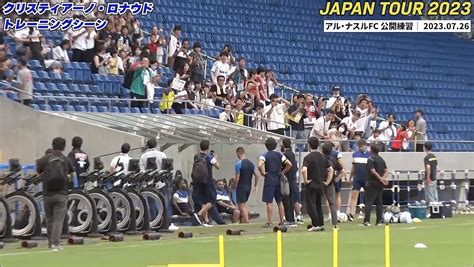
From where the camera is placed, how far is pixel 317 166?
2522 centimetres

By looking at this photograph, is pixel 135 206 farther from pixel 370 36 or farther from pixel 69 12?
pixel 370 36

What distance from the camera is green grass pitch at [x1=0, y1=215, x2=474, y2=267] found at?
706 inches

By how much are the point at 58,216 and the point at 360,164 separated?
1065 centimetres

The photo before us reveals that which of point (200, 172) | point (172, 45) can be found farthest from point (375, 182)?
point (172, 45)

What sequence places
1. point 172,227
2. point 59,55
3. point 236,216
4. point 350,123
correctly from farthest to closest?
point 350,123 < point 59,55 < point 236,216 < point 172,227

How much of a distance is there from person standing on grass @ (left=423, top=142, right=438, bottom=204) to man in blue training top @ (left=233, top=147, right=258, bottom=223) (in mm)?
6023

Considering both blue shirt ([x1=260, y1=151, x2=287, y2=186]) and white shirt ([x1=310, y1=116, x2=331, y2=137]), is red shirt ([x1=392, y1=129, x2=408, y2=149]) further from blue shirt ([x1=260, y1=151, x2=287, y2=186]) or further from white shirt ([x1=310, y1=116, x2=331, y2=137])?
blue shirt ([x1=260, y1=151, x2=287, y2=186])

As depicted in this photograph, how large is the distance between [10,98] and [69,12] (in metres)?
5.27

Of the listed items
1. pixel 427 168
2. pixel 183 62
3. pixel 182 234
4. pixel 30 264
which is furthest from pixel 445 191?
pixel 30 264

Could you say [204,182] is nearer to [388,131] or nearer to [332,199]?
[332,199]

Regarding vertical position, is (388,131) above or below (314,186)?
above

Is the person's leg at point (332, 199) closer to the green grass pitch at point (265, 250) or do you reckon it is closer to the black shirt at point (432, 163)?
the green grass pitch at point (265, 250)

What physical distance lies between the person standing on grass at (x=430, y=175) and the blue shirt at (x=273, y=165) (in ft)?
21.2

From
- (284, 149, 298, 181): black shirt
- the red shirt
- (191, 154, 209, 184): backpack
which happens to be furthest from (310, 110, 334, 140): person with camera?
(191, 154, 209, 184): backpack
